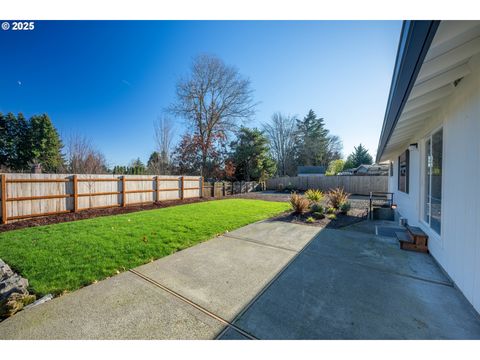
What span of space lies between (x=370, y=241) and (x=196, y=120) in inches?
697

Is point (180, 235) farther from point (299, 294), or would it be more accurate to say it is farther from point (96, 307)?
point (299, 294)

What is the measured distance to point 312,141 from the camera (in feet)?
102

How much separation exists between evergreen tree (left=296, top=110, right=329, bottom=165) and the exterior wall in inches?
1140

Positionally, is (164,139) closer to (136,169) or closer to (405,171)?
(136,169)

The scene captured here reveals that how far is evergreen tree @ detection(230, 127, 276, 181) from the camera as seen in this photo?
859 inches

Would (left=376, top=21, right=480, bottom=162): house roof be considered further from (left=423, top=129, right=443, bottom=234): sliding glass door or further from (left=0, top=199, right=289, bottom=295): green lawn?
(left=0, top=199, right=289, bottom=295): green lawn

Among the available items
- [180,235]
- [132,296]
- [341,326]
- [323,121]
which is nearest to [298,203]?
[180,235]

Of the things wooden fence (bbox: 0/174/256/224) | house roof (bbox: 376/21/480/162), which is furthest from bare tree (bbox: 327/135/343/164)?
house roof (bbox: 376/21/480/162)

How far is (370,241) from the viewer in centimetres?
438

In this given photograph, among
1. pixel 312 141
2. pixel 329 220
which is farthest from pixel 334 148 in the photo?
pixel 329 220

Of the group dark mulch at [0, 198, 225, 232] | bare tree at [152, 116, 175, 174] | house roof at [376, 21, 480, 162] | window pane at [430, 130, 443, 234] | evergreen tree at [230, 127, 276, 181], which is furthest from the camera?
evergreen tree at [230, 127, 276, 181]

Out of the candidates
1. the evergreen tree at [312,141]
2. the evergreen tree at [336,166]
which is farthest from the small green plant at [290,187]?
the evergreen tree at [336,166]

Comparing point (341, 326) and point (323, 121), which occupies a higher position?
point (323, 121)
